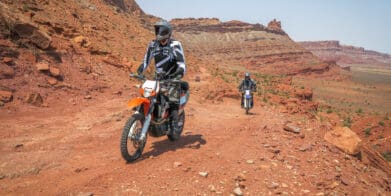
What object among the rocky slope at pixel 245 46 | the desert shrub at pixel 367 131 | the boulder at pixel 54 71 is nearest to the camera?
the boulder at pixel 54 71

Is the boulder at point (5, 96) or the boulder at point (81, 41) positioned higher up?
the boulder at point (81, 41)

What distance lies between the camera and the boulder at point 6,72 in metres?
10.2

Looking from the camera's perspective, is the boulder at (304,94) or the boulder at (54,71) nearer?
the boulder at (54,71)

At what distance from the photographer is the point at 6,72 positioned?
10328 mm

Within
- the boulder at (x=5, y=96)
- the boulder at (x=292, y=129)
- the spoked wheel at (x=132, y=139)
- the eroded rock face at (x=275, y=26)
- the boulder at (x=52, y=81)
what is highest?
the eroded rock face at (x=275, y=26)

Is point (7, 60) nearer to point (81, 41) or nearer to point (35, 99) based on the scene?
point (35, 99)

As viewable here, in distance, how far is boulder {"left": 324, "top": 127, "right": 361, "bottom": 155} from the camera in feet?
23.1

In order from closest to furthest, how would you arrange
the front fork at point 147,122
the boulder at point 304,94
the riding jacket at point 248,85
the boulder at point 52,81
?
1. the front fork at point 147,122
2. the boulder at point 52,81
3. the riding jacket at point 248,85
4. the boulder at point 304,94

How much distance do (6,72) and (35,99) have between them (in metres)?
1.62

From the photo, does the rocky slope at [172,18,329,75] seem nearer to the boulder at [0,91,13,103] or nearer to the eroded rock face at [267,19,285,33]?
the eroded rock face at [267,19,285,33]

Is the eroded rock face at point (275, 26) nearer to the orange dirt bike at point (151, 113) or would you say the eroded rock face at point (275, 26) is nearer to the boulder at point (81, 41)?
the boulder at point (81, 41)

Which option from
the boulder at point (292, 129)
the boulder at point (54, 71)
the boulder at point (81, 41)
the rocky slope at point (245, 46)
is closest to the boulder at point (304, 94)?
the boulder at point (81, 41)

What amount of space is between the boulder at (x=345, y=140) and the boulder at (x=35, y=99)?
9303mm

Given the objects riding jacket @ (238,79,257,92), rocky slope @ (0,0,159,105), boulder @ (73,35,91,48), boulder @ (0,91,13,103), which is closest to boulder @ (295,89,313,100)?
riding jacket @ (238,79,257,92)
